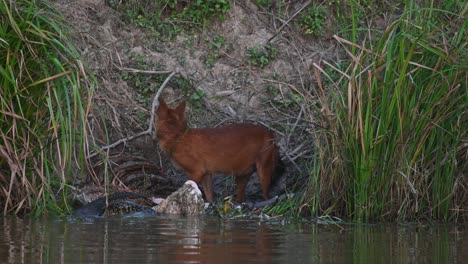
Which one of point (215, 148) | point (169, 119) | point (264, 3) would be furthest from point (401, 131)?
point (264, 3)

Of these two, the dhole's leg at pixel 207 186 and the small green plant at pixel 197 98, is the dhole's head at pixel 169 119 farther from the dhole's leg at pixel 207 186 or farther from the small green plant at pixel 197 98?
the small green plant at pixel 197 98

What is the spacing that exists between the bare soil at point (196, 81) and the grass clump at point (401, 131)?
0.88m

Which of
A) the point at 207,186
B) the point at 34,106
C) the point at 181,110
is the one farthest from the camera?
the point at 207,186

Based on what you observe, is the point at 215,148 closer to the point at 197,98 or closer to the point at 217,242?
the point at 197,98

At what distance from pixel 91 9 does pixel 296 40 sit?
2.09m

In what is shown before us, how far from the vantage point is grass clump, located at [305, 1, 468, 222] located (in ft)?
30.0

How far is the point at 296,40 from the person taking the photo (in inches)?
472

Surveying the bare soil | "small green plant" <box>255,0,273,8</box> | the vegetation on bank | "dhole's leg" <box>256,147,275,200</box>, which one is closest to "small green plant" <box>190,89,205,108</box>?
the bare soil

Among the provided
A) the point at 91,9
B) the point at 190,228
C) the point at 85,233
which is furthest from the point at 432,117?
the point at 91,9

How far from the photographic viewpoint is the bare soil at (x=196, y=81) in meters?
10.7

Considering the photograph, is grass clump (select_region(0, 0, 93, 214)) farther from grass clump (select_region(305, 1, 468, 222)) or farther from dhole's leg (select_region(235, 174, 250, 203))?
grass clump (select_region(305, 1, 468, 222))

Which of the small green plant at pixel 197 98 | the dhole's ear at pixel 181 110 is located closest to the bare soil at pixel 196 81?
the small green plant at pixel 197 98

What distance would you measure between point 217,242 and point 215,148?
9.70 feet

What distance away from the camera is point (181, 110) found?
10484 millimetres
